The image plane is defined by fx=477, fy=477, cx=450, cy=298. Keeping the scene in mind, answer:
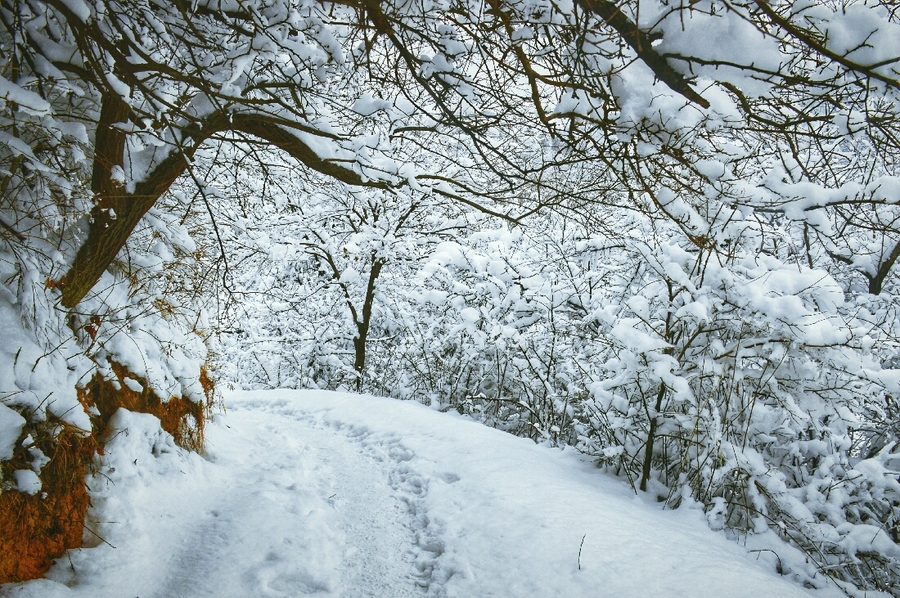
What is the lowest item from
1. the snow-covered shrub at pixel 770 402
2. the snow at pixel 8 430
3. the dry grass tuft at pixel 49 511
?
the dry grass tuft at pixel 49 511

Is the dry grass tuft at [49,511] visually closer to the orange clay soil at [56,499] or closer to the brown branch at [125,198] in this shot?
the orange clay soil at [56,499]

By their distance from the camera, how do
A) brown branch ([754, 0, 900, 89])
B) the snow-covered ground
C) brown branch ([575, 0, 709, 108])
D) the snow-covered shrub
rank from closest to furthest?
brown branch ([754, 0, 900, 89]), brown branch ([575, 0, 709, 108]), the snow-covered ground, the snow-covered shrub

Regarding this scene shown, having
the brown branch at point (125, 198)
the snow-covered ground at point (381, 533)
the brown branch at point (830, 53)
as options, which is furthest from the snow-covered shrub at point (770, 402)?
the brown branch at point (125, 198)

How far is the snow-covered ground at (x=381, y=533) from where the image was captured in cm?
278

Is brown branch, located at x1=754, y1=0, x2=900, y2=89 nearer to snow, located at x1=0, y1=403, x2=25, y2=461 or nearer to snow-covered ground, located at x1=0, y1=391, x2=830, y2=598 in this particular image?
snow-covered ground, located at x1=0, y1=391, x2=830, y2=598

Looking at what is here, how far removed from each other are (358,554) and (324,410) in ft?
15.5

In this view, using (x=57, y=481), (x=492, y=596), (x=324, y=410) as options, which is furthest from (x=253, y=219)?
(x=492, y=596)

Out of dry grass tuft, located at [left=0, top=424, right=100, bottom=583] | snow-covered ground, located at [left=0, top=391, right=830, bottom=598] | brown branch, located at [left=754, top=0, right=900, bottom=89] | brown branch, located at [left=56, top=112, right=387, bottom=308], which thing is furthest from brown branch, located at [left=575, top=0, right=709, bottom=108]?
dry grass tuft, located at [left=0, top=424, right=100, bottom=583]

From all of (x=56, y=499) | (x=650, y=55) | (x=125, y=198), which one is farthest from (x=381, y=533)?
(x=650, y=55)

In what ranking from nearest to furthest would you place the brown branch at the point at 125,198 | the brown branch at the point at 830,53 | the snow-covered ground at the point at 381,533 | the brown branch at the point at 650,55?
the brown branch at the point at 830,53
the brown branch at the point at 650,55
the snow-covered ground at the point at 381,533
the brown branch at the point at 125,198

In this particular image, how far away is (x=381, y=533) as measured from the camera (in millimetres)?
3543

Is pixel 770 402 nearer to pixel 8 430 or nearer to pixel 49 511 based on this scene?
pixel 49 511

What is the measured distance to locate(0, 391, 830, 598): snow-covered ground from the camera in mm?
2781

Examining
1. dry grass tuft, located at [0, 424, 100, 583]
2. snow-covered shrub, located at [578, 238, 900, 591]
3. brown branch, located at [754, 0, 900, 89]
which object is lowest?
dry grass tuft, located at [0, 424, 100, 583]
